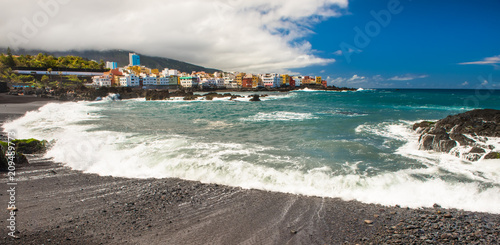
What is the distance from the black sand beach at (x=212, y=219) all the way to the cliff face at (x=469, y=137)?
5.58m

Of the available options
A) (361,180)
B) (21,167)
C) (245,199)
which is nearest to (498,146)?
(361,180)

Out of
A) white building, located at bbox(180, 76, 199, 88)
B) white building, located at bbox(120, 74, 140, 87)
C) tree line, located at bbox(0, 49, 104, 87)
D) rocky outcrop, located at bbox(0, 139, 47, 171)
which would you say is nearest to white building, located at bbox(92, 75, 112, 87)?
tree line, located at bbox(0, 49, 104, 87)

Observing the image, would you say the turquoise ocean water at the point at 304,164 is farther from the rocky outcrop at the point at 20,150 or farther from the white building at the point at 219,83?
the white building at the point at 219,83

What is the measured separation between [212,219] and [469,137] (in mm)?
13610

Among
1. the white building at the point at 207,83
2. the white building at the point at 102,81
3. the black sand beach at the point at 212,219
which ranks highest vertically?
the white building at the point at 207,83

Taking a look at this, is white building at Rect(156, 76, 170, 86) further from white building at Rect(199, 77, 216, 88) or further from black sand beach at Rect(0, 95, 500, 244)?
black sand beach at Rect(0, 95, 500, 244)

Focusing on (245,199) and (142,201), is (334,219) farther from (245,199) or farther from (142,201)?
(142,201)

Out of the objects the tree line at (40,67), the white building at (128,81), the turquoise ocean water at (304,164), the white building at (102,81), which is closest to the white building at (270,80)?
the white building at (128,81)

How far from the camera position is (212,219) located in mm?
4961

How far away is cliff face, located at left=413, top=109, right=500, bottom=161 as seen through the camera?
956cm

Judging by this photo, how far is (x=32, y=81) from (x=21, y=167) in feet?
305

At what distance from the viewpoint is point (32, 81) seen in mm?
75312

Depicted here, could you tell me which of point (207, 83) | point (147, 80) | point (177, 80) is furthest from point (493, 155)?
point (177, 80)

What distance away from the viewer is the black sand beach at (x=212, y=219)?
169 inches
